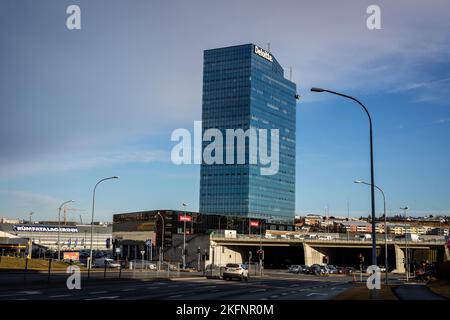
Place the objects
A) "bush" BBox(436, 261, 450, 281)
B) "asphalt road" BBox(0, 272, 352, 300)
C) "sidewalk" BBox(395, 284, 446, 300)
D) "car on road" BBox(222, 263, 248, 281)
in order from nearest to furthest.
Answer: "asphalt road" BBox(0, 272, 352, 300) < "sidewalk" BBox(395, 284, 446, 300) < "bush" BBox(436, 261, 450, 281) < "car on road" BBox(222, 263, 248, 281)

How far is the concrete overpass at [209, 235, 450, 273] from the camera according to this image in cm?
12131

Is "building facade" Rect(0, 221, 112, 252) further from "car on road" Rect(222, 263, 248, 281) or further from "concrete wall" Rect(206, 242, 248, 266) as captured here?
"car on road" Rect(222, 263, 248, 281)

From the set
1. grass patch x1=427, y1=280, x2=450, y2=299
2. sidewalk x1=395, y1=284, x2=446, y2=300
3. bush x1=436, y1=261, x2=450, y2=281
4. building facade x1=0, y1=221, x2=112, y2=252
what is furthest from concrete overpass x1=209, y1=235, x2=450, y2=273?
sidewalk x1=395, y1=284, x2=446, y2=300

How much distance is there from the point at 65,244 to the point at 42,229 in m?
24.5

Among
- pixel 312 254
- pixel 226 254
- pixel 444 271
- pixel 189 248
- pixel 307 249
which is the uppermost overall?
pixel 307 249

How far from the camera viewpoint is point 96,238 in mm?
188250

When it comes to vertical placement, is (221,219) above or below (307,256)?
above

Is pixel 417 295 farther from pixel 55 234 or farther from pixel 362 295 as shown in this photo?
pixel 55 234

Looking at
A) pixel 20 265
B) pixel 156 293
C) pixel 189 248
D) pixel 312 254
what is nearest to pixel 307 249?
pixel 312 254

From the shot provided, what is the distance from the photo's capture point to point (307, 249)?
12688 cm

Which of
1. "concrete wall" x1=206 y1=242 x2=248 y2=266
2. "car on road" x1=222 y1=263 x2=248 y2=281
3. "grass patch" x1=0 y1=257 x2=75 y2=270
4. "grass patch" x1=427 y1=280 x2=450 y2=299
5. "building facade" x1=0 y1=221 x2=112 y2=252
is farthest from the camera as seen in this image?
"building facade" x1=0 y1=221 x2=112 y2=252
